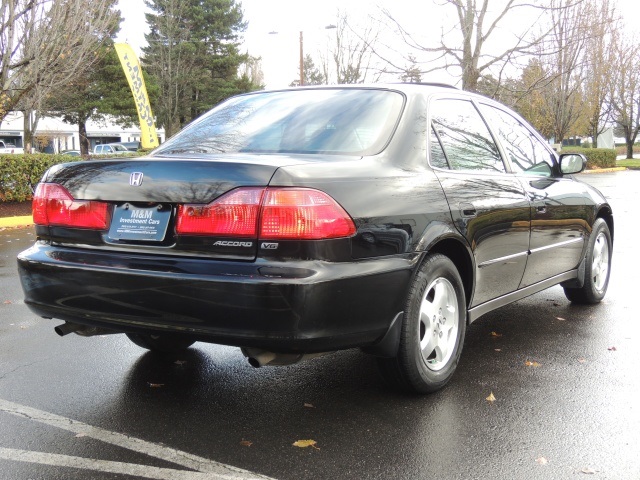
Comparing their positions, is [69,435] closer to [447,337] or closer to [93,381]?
[93,381]

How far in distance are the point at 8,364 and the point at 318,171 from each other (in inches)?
99.9

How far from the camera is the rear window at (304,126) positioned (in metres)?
3.59

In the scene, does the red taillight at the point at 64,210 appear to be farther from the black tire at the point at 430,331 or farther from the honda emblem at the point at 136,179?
the black tire at the point at 430,331

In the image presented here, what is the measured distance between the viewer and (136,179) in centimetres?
316

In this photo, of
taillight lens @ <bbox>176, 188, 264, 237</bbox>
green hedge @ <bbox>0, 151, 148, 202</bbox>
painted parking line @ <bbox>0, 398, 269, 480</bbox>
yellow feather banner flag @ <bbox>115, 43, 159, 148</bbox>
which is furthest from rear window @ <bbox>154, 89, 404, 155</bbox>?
yellow feather banner flag @ <bbox>115, 43, 159, 148</bbox>

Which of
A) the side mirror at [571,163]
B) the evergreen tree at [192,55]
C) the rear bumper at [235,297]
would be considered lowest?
the rear bumper at [235,297]

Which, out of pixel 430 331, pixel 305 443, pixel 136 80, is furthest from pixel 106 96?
pixel 305 443

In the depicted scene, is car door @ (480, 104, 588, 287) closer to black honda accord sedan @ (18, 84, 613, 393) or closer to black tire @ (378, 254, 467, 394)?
black honda accord sedan @ (18, 84, 613, 393)

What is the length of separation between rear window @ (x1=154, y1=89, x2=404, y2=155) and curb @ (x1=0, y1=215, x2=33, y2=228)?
10.3 meters

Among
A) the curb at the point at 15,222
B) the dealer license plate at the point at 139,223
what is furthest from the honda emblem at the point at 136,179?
the curb at the point at 15,222

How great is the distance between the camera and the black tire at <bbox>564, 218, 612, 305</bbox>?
5.62 metres

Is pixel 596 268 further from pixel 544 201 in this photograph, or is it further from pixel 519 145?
pixel 519 145

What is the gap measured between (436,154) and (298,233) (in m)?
1.25

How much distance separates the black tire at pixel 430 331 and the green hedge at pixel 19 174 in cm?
1333
